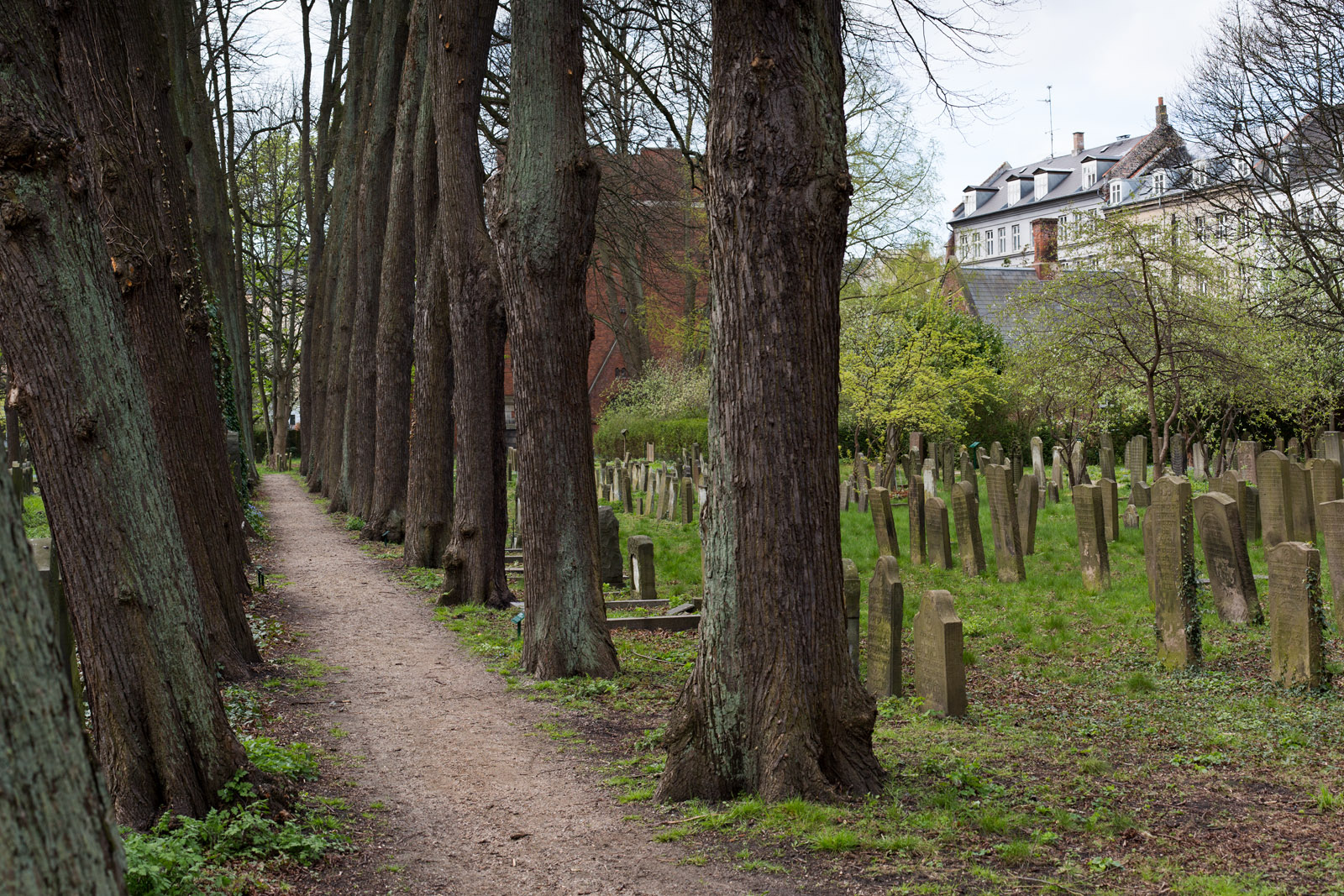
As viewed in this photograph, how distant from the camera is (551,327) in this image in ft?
26.7

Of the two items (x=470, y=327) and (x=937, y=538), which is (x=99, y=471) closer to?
(x=470, y=327)

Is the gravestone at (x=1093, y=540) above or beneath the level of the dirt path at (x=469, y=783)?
above

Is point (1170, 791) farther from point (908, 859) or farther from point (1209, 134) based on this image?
point (1209, 134)

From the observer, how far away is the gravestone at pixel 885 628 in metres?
6.95

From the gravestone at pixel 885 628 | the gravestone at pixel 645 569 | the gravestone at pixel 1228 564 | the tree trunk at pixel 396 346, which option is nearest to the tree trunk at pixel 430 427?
the tree trunk at pixel 396 346

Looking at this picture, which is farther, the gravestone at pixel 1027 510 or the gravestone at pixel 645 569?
the gravestone at pixel 1027 510

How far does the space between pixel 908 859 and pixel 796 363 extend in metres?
2.18

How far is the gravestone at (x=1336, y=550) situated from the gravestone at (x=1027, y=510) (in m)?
4.58

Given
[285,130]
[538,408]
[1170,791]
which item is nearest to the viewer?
[1170,791]

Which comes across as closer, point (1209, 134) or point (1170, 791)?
point (1170, 791)

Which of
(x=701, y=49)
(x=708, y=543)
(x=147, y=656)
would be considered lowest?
(x=147, y=656)

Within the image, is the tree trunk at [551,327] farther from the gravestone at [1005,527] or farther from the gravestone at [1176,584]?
the gravestone at [1005,527]

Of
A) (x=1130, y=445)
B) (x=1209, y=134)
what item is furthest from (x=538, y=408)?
(x=1209, y=134)

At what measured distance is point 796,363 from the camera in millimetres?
5086
